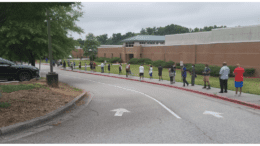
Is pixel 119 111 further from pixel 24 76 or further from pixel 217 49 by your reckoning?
pixel 217 49

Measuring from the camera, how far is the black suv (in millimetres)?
14492

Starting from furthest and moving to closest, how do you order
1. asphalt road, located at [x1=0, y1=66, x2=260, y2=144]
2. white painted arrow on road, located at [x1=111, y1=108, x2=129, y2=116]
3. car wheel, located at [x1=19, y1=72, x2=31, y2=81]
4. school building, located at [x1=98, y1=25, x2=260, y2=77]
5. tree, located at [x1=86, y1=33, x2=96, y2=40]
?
tree, located at [x1=86, y1=33, x2=96, y2=40] → school building, located at [x1=98, y1=25, x2=260, y2=77] → car wheel, located at [x1=19, y1=72, x2=31, y2=81] → white painted arrow on road, located at [x1=111, y1=108, x2=129, y2=116] → asphalt road, located at [x1=0, y1=66, x2=260, y2=144]

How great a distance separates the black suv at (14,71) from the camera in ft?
47.5

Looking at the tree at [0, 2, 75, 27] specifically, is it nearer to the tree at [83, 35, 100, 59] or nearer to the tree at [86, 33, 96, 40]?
the tree at [83, 35, 100, 59]

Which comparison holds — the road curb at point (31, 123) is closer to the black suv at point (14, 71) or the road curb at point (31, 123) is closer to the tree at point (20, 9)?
the tree at point (20, 9)

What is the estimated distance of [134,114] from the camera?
813 cm

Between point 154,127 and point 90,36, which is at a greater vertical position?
point 90,36

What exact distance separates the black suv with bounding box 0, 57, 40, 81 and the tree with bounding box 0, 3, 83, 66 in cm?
241

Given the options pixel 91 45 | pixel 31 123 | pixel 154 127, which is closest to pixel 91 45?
pixel 91 45

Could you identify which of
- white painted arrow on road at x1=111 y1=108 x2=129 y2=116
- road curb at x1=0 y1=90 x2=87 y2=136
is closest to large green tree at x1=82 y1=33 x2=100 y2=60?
white painted arrow on road at x1=111 y1=108 x2=129 y2=116

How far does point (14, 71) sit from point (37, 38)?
11.6 feet

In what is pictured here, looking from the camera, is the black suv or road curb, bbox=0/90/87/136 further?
the black suv

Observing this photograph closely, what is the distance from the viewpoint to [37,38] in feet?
55.9

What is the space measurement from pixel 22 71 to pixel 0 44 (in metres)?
4.21
